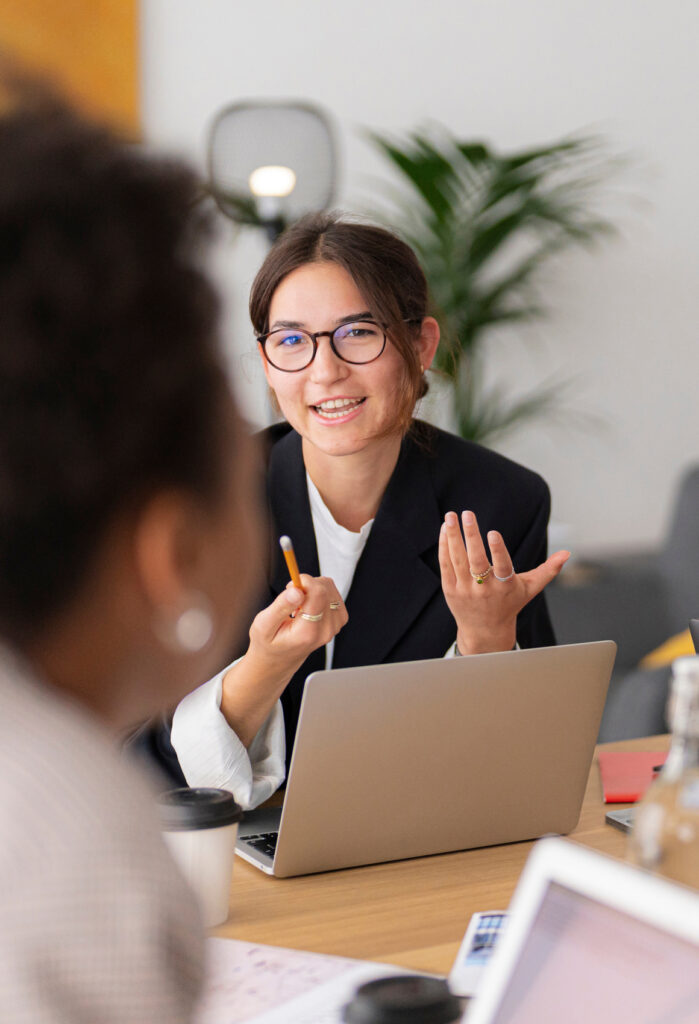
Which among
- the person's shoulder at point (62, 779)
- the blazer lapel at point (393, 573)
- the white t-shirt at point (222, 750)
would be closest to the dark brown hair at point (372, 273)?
the blazer lapel at point (393, 573)

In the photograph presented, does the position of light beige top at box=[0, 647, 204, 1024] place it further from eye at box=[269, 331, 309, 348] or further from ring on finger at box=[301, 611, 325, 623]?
eye at box=[269, 331, 309, 348]

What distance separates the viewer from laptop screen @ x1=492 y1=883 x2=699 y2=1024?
558 mm

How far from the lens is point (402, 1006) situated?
778 mm

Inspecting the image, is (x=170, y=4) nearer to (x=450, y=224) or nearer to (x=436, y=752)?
(x=450, y=224)

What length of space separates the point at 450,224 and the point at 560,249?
458 mm

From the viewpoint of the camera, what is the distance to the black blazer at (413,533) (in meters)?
1.70

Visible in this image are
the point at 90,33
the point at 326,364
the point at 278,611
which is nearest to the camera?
the point at 278,611

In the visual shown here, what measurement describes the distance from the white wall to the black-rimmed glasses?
1385mm

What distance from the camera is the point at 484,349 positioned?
3.53 m

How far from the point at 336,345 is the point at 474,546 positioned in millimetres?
398

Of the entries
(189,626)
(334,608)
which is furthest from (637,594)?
→ (189,626)

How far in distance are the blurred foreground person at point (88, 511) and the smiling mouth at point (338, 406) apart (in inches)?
49.8

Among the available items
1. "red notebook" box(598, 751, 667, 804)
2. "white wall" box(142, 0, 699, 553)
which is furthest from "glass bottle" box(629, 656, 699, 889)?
"white wall" box(142, 0, 699, 553)

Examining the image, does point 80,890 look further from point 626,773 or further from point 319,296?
point 319,296
